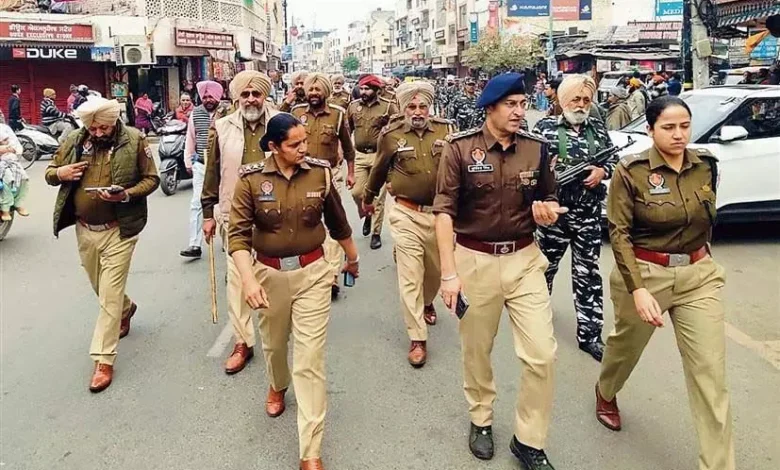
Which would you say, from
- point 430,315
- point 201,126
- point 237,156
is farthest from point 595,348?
point 201,126

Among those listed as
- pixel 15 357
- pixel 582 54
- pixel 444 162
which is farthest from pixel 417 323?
pixel 582 54

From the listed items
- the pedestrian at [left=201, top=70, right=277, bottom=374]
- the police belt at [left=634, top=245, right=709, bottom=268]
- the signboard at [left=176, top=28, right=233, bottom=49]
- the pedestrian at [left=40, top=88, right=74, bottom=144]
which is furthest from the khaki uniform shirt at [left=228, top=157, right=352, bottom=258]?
the signboard at [left=176, top=28, right=233, bottom=49]

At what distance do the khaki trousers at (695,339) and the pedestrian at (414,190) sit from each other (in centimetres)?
157

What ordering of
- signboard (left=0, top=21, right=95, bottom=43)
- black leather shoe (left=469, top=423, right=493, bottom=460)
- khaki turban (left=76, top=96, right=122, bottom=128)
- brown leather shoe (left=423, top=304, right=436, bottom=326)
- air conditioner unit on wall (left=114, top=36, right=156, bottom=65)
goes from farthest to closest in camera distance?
air conditioner unit on wall (left=114, top=36, right=156, bottom=65) < signboard (left=0, top=21, right=95, bottom=43) < brown leather shoe (left=423, top=304, right=436, bottom=326) < khaki turban (left=76, top=96, right=122, bottom=128) < black leather shoe (left=469, top=423, right=493, bottom=460)

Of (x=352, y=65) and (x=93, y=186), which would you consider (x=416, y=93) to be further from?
A: (x=352, y=65)

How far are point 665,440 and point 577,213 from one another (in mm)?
1627

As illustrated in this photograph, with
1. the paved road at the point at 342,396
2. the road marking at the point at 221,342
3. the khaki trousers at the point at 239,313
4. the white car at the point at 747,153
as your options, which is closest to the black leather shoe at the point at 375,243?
the paved road at the point at 342,396

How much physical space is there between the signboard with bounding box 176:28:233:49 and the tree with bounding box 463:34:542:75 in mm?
19674

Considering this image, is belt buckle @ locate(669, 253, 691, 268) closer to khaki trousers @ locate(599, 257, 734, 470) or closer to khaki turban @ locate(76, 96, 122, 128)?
khaki trousers @ locate(599, 257, 734, 470)

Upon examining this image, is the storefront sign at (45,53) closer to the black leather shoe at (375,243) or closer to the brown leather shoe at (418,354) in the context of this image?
the black leather shoe at (375,243)

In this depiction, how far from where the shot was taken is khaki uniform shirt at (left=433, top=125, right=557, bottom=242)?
138 inches

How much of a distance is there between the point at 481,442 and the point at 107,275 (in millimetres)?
2593

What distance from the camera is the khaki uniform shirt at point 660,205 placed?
334cm

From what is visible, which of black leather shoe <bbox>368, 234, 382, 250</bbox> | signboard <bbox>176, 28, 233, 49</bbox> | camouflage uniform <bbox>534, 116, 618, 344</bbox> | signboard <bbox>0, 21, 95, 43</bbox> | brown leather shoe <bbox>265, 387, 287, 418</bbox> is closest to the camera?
brown leather shoe <bbox>265, 387, 287, 418</bbox>
